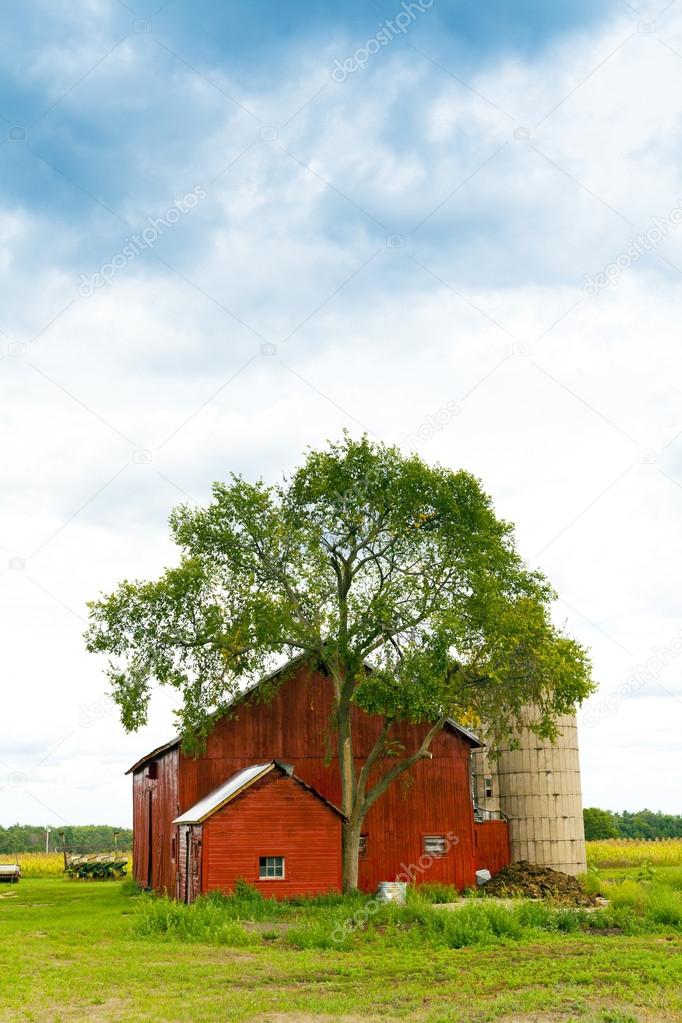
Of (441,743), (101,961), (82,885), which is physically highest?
(441,743)

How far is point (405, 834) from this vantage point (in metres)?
37.4

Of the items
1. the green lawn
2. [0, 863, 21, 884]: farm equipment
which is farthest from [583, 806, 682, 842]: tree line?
the green lawn

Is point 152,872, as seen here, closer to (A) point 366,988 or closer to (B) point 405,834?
(B) point 405,834

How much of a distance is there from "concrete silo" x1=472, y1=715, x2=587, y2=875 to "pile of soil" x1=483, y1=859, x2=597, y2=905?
2.52ft

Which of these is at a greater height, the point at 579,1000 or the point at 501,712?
the point at 501,712

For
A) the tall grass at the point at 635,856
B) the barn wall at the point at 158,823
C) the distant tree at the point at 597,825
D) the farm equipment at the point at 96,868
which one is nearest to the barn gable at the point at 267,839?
the barn wall at the point at 158,823

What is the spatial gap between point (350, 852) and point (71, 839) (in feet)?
421

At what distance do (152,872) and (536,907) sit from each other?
68.0 ft

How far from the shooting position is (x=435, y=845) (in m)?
37.5

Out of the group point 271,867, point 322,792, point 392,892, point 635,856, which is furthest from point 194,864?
point 635,856

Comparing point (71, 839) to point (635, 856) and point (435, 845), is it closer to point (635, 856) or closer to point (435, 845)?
point (635, 856)

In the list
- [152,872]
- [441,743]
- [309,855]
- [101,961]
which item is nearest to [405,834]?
[441,743]

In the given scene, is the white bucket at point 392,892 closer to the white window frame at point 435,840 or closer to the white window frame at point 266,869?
the white window frame at point 266,869

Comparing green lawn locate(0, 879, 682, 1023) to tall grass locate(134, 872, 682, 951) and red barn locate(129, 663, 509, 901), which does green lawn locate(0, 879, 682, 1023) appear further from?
red barn locate(129, 663, 509, 901)
